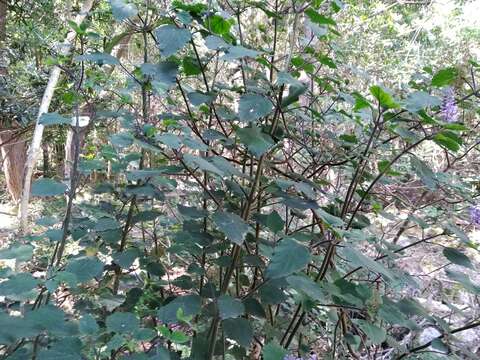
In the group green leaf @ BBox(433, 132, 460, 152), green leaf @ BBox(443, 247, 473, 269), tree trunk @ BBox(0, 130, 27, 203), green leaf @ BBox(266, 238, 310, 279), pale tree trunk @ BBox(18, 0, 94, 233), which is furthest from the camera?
tree trunk @ BBox(0, 130, 27, 203)

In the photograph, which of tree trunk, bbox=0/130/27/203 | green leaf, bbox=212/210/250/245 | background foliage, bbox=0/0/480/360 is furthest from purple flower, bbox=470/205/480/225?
tree trunk, bbox=0/130/27/203

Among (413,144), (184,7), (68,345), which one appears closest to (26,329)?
(68,345)

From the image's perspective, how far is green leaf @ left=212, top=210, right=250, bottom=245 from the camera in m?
0.68

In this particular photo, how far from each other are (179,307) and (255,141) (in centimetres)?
35

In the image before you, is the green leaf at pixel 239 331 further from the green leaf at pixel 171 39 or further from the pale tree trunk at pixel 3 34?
the pale tree trunk at pixel 3 34

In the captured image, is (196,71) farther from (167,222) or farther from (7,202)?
(7,202)

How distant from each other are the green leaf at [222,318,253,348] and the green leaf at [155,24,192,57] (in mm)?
549

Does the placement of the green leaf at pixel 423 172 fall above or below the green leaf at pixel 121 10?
below

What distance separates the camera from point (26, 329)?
0.54 m

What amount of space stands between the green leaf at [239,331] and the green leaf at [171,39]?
549 millimetres

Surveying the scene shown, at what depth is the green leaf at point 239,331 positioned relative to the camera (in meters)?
0.79

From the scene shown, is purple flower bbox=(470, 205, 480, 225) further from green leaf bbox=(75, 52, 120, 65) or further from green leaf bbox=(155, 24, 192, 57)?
green leaf bbox=(75, 52, 120, 65)

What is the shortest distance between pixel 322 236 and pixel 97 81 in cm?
76

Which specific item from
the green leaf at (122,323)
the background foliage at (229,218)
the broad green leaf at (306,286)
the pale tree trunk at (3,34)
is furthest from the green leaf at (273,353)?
the pale tree trunk at (3,34)
